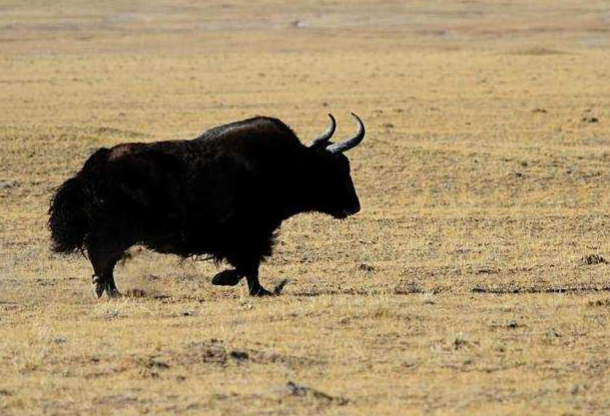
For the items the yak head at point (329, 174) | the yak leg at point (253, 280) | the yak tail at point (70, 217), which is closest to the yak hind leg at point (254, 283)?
the yak leg at point (253, 280)

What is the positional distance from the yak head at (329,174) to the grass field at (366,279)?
2.41ft

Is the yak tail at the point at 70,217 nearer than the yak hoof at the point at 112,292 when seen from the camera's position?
Yes

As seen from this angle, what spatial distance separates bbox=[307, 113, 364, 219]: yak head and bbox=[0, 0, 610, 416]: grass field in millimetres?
735

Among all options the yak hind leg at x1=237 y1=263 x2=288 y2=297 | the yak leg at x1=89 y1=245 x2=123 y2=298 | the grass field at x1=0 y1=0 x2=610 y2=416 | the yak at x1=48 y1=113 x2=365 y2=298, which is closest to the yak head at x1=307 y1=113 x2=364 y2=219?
the yak at x1=48 y1=113 x2=365 y2=298

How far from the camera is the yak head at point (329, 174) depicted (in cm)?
1341

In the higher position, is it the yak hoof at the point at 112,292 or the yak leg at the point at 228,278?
the yak leg at the point at 228,278

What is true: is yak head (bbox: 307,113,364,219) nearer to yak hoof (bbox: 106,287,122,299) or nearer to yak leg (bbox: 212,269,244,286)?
yak leg (bbox: 212,269,244,286)

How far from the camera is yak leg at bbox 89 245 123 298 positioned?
12.5 meters

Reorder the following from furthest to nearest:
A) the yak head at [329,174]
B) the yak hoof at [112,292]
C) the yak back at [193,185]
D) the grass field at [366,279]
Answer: the yak head at [329,174] → the yak hoof at [112,292] → the yak back at [193,185] → the grass field at [366,279]

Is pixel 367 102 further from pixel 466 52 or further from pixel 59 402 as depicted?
pixel 59 402

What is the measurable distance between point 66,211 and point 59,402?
4229 mm

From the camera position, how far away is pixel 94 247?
12500 mm

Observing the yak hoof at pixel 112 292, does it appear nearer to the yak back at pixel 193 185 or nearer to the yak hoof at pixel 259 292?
the yak back at pixel 193 185

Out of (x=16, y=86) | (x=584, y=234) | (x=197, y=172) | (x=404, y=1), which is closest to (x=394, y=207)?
(x=584, y=234)
